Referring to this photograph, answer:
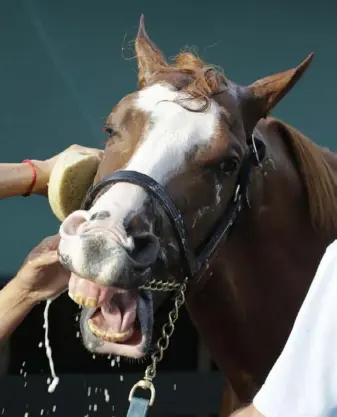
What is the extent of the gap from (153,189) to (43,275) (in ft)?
1.69

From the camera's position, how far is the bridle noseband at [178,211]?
1.73m

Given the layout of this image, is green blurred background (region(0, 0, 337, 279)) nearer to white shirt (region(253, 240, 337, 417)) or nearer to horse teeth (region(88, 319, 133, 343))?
horse teeth (region(88, 319, 133, 343))

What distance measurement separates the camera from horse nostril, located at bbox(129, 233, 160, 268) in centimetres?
163

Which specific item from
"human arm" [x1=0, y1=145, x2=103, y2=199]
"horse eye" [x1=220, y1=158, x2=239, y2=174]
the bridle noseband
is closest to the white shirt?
the bridle noseband

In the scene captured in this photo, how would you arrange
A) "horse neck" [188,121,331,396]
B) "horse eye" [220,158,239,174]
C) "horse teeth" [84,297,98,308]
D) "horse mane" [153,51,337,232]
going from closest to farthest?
1. "horse teeth" [84,297,98,308]
2. "horse eye" [220,158,239,174]
3. "horse mane" [153,51,337,232]
4. "horse neck" [188,121,331,396]

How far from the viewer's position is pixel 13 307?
2.14 meters

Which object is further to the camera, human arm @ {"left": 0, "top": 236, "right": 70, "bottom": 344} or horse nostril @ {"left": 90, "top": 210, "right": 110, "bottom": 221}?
human arm @ {"left": 0, "top": 236, "right": 70, "bottom": 344}

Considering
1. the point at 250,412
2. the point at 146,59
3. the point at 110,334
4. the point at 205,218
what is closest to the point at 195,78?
the point at 146,59

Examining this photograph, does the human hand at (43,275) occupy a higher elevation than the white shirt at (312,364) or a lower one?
lower

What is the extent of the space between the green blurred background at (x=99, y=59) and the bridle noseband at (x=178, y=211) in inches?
70.4

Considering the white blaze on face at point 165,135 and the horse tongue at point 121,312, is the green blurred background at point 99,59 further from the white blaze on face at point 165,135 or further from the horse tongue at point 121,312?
the horse tongue at point 121,312

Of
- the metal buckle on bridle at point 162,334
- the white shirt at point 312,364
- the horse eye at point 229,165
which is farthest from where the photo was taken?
the horse eye at point 229,165

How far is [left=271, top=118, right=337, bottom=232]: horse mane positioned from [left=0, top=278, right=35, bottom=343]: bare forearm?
783 mm

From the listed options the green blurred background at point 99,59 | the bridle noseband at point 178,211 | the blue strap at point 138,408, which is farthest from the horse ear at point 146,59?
the green blurred background at point 99,59
